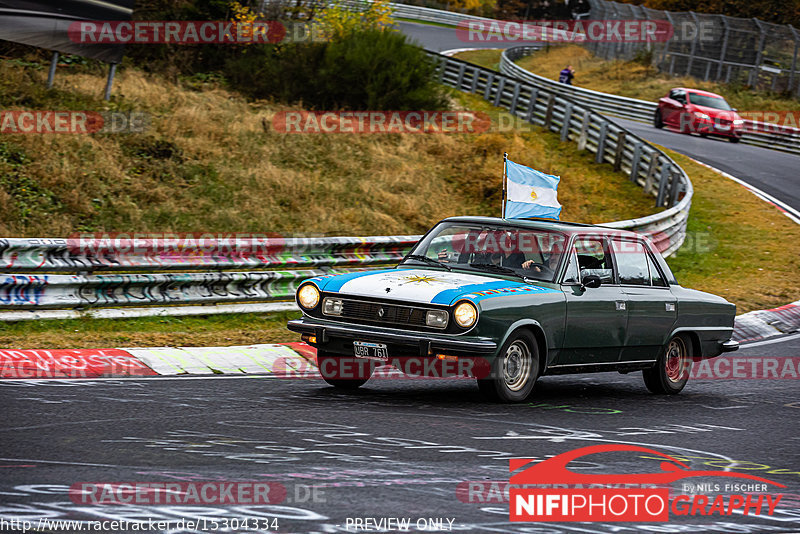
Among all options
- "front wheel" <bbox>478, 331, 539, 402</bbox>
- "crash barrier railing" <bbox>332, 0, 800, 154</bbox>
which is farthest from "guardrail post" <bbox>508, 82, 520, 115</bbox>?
"front wheel" <bbox>478, 331, 539, 402</bbox>

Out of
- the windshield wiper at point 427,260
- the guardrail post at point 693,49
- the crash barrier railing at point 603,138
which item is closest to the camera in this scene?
the windshield wiper at point 427,260

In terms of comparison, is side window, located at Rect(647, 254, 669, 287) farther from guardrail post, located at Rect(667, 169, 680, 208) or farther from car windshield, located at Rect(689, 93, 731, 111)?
car windshield, located at Rect(689, 93, 731, 111)

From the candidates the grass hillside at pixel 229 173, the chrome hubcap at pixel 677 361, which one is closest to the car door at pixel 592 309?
the chrome hubcap at pixel 677 361

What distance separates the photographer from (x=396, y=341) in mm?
8219

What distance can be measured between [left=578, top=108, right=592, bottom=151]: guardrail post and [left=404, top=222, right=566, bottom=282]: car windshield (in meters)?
19.5

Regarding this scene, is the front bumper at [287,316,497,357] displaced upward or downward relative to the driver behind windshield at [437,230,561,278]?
downward

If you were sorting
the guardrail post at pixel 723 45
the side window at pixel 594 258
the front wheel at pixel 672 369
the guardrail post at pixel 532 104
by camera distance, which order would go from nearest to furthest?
the side window at pixel 594 258, the front wheel at pixel 672 369, the guardrail post at pixel 532 104, the guardrail post at pixel 723 45

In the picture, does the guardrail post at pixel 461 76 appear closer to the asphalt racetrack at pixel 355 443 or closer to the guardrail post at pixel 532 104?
the guardrail post at pixel 532 104

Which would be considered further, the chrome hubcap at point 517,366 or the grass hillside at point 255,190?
the grass hillside at point 255,190

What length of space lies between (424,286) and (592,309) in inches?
67.4

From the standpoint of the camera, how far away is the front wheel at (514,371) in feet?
27.5

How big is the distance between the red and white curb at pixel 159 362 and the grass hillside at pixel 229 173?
17.0 feet

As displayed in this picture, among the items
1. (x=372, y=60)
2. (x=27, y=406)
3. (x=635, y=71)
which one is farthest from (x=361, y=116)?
(x=635, y=71)

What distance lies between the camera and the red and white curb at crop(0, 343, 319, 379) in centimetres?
902
